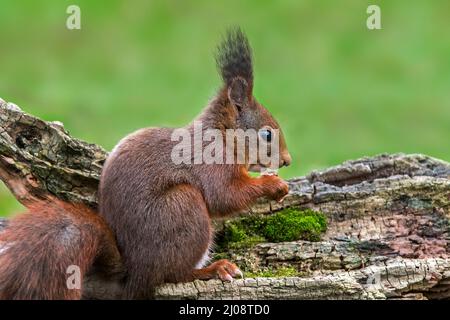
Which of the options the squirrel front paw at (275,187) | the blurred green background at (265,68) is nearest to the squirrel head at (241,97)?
the squirrel front paw at (275,187)

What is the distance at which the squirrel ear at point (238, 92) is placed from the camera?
5.01 meters

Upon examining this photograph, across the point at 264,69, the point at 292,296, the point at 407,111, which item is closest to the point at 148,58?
the point at 264,69

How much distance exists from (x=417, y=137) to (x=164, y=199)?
5.70 metres

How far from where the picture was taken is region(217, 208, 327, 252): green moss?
5.07m

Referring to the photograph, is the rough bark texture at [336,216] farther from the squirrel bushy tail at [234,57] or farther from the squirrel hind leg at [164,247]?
the squirrel bushy tail at [234,57]

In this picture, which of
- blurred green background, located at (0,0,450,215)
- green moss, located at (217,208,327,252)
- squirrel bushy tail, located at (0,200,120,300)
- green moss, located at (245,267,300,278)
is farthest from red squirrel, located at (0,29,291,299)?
blurred green background, located at (0,0,450,215)

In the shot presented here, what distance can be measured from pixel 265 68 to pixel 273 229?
20.2 ft

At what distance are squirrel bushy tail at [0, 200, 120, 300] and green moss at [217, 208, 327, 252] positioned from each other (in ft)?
2.55

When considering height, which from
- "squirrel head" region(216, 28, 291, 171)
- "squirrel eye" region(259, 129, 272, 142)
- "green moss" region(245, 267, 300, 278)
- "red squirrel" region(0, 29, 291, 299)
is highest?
"squirrel head" region(216, 28, 291, 171)

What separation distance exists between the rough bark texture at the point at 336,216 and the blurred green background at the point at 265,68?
3228mm

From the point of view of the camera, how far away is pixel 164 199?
4.59m

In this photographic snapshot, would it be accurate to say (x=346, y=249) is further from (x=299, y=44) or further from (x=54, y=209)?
(x=299, y=44)

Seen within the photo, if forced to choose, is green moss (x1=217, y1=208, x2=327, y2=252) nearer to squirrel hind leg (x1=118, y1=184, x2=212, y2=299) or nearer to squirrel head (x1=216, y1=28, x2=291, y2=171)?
squirrel head (x1=216, y1=28, x2=291, y2=171)

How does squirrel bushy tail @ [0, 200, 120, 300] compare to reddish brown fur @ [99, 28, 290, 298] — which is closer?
squirrel bushy tail @ [0, 200, 120, 300]
